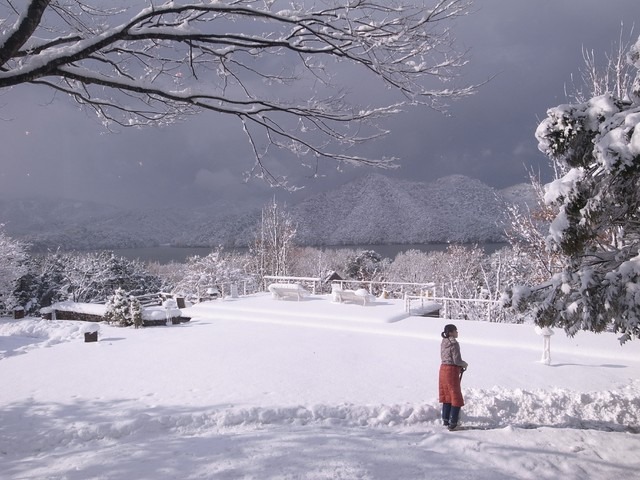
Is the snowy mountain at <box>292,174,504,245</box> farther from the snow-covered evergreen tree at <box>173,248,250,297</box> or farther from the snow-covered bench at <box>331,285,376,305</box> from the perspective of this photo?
the snow-covered bench at <box>331,285,376,305</box>

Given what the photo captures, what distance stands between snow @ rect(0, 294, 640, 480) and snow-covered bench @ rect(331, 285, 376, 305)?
3223 millimetres

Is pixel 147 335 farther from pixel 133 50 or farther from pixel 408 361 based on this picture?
pixel 133 50

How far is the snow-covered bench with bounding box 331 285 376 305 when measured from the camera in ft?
49.3

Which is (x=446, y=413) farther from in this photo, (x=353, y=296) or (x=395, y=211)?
(x=395, y=211)

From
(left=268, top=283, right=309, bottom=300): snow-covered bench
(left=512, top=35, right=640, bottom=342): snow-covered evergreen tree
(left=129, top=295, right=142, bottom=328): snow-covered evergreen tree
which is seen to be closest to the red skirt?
(left=512, top=35, right=640, bottom=342): snow-covered evergreen tree

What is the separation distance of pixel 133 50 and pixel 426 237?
63.7 m

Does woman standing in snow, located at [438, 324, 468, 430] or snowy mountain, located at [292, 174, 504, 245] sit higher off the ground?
snowy mountain, located at [292, 174, 504, 245]

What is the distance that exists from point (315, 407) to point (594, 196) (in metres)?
4.45

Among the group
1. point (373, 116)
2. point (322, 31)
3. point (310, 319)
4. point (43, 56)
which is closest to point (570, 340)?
point (310, 319)

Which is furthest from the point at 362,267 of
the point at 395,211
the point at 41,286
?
the point at 395,211

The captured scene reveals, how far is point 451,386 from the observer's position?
5.61m

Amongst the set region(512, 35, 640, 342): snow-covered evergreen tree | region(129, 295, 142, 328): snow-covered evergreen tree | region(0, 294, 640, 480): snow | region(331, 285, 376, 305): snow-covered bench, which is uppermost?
region(512, 35, 640, 342): snow-covered evergreen tree

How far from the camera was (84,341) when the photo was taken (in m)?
11.6

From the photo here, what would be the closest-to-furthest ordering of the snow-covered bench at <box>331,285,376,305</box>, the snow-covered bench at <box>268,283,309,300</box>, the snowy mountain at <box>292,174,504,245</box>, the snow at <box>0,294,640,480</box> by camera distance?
the snow at <box>0,294,640,480</box>
the snow-covered bench at <box>331,285,376,305</box>
the snow-covered bench at <box>268,283,309,300</box>
the snowy mountain at <box>292,174,504,245</box>
